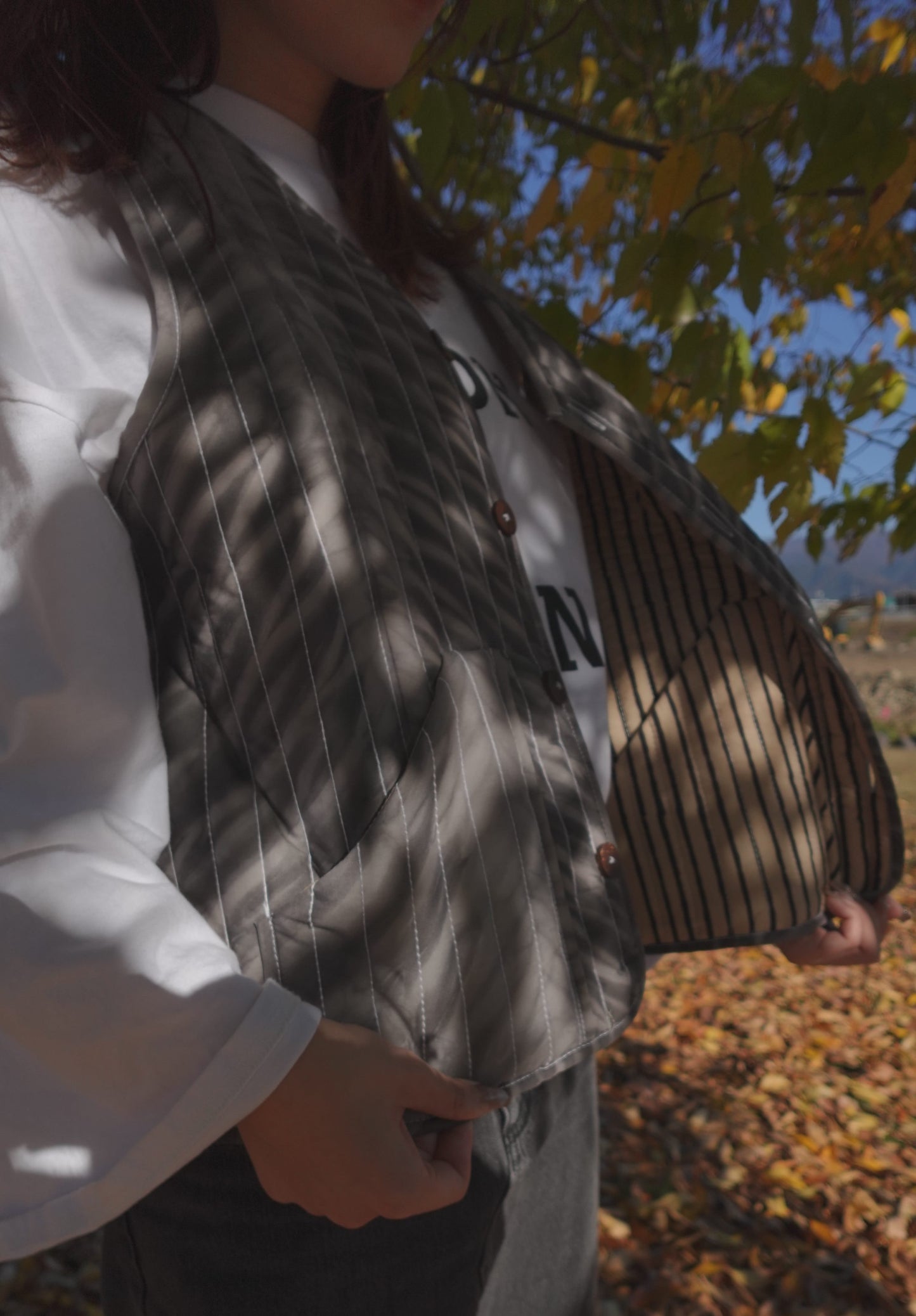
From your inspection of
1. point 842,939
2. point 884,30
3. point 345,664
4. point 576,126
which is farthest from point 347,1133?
point 884,30

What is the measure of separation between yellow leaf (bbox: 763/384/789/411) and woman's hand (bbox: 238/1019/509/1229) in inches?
103

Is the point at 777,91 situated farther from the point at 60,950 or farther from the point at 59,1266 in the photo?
the point at 59,1266

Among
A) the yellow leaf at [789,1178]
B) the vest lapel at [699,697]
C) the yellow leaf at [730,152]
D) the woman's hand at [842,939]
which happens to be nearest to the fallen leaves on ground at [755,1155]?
the yellow leaf at [789,1178]

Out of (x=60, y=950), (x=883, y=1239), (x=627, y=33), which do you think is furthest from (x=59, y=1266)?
(x=627, y=33)

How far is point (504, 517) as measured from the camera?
0.94 meters

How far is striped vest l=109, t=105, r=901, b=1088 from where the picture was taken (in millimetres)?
712

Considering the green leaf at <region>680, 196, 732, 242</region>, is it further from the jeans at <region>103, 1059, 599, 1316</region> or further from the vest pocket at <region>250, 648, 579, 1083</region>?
the jeans at <region>103, 1059, 599, 1316</region>

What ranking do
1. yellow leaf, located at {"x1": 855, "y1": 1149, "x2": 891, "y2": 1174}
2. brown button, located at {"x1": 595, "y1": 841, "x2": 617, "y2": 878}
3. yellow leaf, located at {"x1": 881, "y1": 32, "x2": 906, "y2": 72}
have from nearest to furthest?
brown button, located at {"x1": 595, "y1": 841, "x2": 617, "y2": 878} → yellow leaf, located at {"x1": 881, "y1": 32, "x2": 906, "y2": 72} → yellow leaf, located at {"x1": 855, "y1": 1149, "x2": 891, "y2": 1174}

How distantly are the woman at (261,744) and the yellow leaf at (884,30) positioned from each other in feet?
6.73

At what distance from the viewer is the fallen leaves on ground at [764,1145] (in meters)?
2.63

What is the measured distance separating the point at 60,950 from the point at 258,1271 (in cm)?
31

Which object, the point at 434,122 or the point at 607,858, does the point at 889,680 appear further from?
the point at 607,858

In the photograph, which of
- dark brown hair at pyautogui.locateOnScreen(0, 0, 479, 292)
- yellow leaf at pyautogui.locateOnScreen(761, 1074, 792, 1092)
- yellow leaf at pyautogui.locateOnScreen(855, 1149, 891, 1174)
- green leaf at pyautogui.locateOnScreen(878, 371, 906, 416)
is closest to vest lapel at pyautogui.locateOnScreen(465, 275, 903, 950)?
dark brown hair at pyautogui.locateOnScreen(0, 0, 479, 292)

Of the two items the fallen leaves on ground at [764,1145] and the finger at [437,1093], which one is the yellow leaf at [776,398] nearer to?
the fallen leaves on ground at [764,1145]
